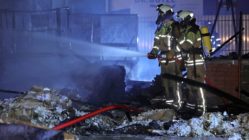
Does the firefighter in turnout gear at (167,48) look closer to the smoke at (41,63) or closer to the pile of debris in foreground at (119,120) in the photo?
the pile of debris in foreground at (119,120)

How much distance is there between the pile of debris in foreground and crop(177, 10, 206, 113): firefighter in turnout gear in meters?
1.45

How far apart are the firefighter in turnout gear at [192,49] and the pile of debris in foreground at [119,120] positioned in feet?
4.77

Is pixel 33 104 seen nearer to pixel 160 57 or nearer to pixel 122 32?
pixel 160 57

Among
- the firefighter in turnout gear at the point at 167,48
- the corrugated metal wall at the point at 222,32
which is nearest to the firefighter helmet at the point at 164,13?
the firefighter in turnout gear at the point at 167,48

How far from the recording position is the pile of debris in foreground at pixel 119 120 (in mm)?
6123

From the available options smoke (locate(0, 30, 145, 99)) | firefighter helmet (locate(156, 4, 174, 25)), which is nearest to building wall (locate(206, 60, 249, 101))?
firefighter helmet (locate(156, 4, 174, 25))

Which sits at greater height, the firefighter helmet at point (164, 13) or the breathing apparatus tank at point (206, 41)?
the firefighter helmet at point (164, 13)

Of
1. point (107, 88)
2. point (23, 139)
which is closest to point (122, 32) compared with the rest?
point (107, 88)

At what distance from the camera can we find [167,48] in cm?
891

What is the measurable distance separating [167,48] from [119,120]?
2082mm

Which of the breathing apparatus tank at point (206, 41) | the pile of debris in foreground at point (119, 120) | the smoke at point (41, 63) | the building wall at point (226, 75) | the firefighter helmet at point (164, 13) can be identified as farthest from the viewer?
the smoke at point (41, 63)

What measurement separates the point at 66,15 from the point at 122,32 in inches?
95.6

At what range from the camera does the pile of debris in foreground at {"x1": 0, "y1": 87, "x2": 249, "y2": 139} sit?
20.1 ft

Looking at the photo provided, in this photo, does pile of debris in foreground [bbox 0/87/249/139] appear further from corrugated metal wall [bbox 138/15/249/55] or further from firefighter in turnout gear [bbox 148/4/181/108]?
corrugated metal wall [bbox 138/15/249/55]
